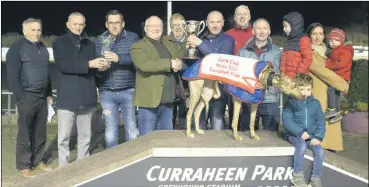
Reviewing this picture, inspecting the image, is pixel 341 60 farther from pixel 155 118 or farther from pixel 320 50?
pixel 155 118

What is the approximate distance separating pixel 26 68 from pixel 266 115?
273cm

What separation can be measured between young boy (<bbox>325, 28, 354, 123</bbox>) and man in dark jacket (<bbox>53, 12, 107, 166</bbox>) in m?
2.36

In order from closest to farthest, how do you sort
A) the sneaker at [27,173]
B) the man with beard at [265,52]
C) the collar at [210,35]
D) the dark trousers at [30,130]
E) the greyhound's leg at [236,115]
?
the greyhound's leg at [236,115] → the man with beard at [265,52] → the collar at [210,35] → the dark trousers at [30,130] → the sneaker at [27,173]

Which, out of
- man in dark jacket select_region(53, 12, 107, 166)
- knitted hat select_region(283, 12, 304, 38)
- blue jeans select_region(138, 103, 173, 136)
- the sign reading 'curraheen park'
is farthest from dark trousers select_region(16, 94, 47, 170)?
knitted hat select_region(283, 12, 304, 38)

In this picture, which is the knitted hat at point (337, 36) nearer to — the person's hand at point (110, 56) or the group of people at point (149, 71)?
the group of people at point (149, 71)

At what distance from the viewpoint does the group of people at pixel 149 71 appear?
555 cm

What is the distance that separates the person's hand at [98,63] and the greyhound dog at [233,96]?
38.5 inches

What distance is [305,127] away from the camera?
16.7ft

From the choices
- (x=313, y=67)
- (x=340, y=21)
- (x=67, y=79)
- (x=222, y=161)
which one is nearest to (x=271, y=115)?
(x=313, y=67)

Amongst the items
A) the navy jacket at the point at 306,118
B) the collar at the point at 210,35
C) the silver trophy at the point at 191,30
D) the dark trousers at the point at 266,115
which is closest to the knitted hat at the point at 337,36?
the navy jacket at the point at 306,118

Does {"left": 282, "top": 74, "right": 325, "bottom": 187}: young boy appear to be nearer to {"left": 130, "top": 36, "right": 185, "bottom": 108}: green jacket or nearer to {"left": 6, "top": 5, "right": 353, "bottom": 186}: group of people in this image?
{"left": 6, "top": 5, "right": 353, "bottom": 186}: group of people

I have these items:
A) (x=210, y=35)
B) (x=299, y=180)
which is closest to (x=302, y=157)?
(x=299, y=180)

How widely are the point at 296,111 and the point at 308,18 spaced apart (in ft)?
25.0

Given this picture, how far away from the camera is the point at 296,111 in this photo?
200 inches
